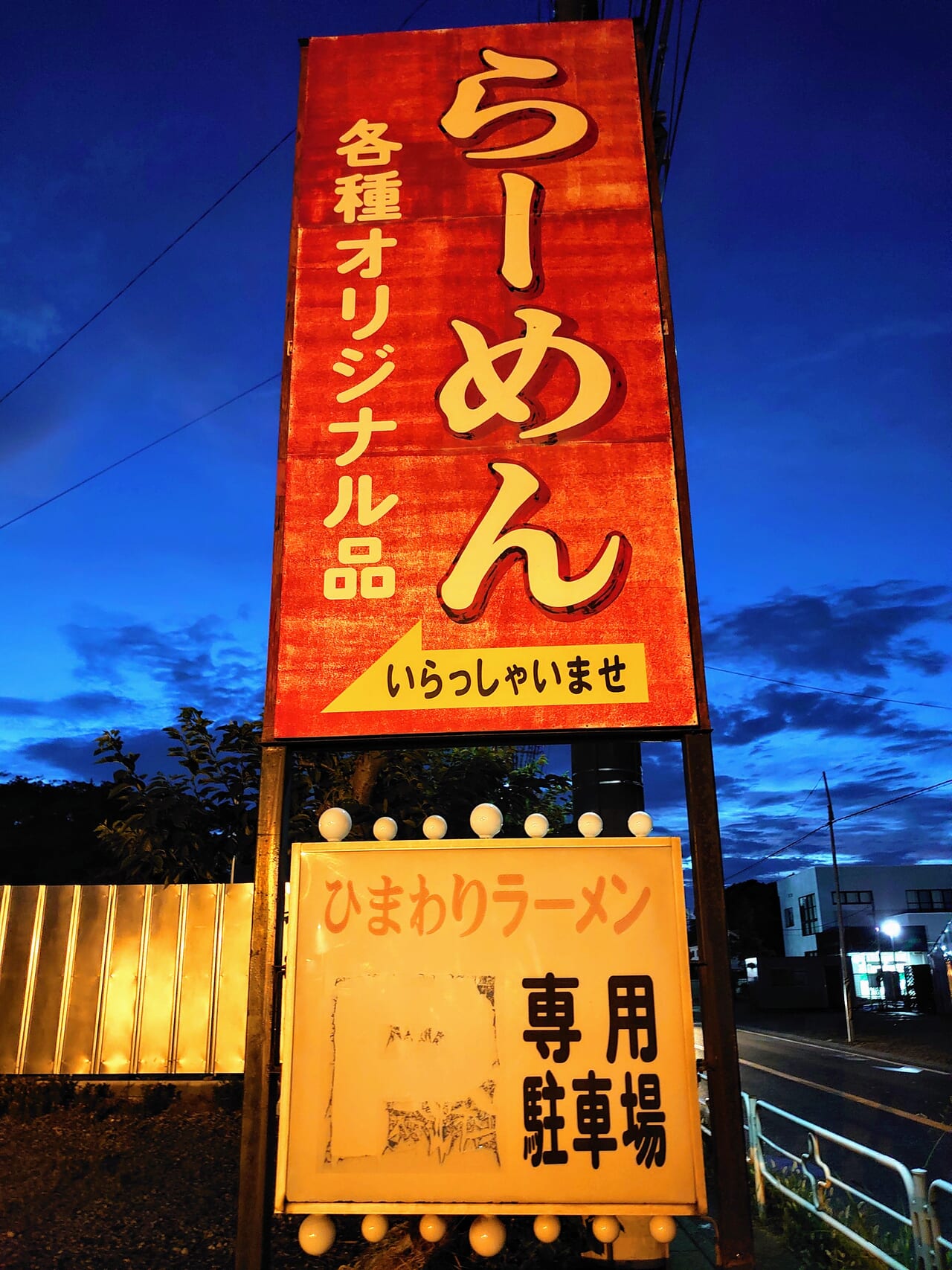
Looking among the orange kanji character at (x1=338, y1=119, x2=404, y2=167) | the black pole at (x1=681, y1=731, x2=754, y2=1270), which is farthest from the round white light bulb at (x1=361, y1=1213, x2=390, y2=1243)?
the orange kanji character at (x1=338, y1=119, x2=404, y2=167)

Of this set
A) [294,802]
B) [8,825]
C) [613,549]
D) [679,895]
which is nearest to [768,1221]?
[679,895]

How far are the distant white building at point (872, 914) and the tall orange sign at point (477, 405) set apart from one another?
175 ft

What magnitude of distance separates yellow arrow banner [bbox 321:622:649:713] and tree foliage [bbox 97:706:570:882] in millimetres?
6262

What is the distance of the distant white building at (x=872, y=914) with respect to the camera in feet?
185

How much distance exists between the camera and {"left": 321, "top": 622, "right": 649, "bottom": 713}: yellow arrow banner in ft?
16.6

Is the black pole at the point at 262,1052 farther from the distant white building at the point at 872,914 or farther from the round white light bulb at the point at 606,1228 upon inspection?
the distant white building at the point at 872,914

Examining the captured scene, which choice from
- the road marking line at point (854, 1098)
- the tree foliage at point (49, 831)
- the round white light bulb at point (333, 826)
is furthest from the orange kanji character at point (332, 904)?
the tree foliage at point (49, 831)

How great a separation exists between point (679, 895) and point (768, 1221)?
18.3 feet

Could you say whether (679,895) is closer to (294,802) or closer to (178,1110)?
(178,1110)

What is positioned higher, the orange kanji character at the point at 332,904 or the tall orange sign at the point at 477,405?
the tall orange sign at the point at 477,405

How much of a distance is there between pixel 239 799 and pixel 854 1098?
14.1 metres

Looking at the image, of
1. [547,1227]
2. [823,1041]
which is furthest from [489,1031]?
[823,1041]

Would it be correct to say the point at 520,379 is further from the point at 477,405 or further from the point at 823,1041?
the point at 823,1041

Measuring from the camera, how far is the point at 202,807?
1249 cm
